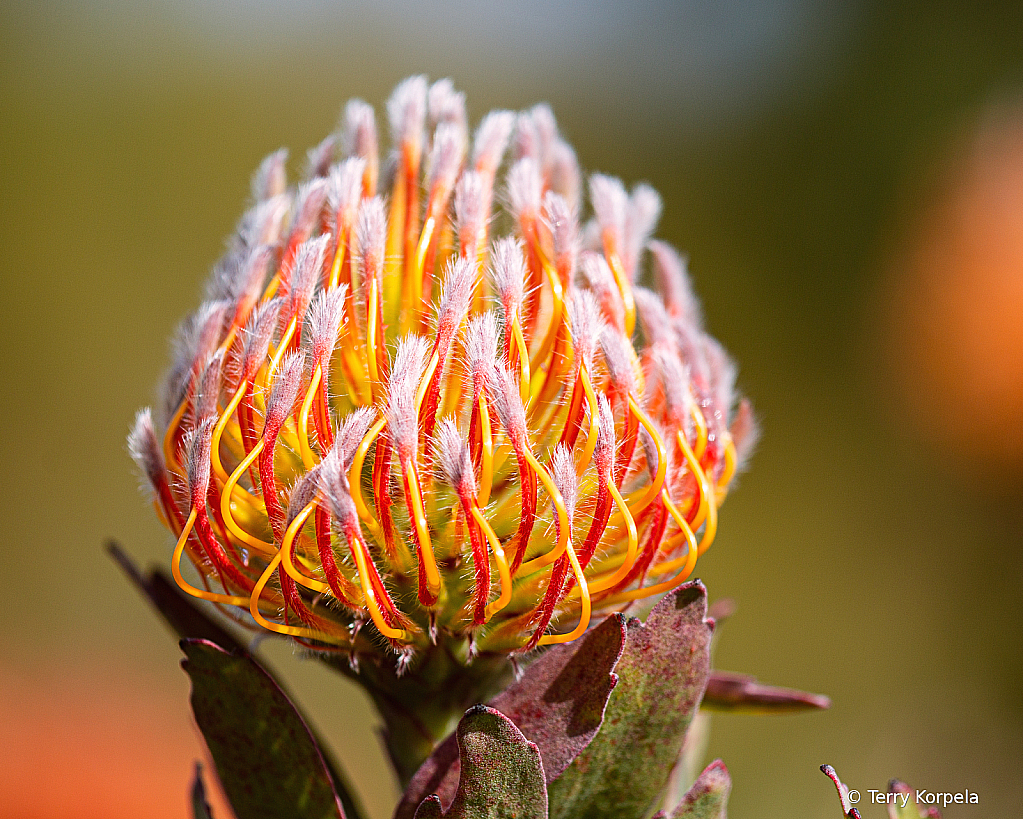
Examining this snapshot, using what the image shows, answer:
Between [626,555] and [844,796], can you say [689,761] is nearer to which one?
[844,796]

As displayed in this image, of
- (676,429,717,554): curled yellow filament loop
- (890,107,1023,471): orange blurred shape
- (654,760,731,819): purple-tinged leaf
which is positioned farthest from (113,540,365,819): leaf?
(890,107,1023,471): orange blurred shape

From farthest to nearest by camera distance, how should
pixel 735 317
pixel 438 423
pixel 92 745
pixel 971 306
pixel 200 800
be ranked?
pixel 735 317, pixel 971 306, pixel 92 745, pixel 200 800, pixel 438 423

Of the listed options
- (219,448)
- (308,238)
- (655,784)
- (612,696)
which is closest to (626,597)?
(612,696)

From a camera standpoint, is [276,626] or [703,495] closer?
[276,626]

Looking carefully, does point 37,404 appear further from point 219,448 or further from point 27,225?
point 219,448

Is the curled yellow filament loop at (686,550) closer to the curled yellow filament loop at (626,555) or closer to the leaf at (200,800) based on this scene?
the curled yellow filament loop at (626,555)

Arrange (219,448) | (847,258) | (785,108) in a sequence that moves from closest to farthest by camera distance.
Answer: (219,448) → (847,258) → (785,108)

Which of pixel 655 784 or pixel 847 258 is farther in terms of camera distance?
pixel 847 258

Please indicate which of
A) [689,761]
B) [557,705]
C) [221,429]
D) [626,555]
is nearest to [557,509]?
[626,555]
